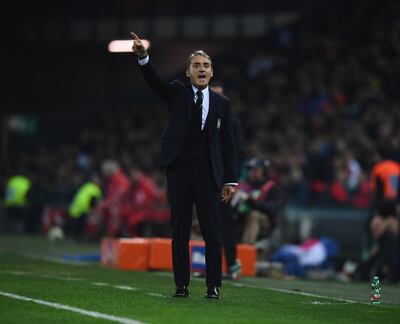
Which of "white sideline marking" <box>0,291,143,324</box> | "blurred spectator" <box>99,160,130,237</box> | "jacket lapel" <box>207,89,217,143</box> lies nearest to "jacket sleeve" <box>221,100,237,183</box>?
"jacket lapel" <box>207,89,217,143</box>

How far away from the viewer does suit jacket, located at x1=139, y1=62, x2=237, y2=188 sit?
1245cm

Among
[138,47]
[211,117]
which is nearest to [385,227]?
[211,117]

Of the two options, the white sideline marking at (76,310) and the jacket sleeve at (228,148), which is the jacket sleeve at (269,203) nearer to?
the jacket sleeve at (228,148)

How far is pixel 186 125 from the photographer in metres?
12.5

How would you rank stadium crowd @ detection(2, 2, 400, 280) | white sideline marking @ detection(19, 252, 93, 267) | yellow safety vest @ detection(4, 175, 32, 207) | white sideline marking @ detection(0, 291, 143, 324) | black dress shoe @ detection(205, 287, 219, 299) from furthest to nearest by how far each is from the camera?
yellow safety vest @ detection(4, 175, 32, 207), stadium crowd @ detection(2, 2, 400, 280), white sideline marking @ detection(19, 252, 93, 267), black dress shoe @ detection(205, 287, 219, 299), white sideline marking @ detection(0, 291, 143, 324)

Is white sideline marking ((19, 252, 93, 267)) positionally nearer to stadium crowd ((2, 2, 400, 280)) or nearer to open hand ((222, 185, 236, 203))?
stadium crowd ((2, 2, 400, 280))

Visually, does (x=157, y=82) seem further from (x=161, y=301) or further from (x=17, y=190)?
(x=17, y=190)

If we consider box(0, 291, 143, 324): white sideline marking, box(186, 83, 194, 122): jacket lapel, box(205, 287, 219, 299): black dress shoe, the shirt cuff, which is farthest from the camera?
box(205, 287, 219, 299): black dress shoe

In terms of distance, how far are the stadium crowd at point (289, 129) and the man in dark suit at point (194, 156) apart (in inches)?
375

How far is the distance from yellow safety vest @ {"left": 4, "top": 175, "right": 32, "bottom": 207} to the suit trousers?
22.3 m

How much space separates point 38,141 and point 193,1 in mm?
6904

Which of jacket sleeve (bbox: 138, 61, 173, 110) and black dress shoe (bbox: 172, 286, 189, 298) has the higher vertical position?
jacket sleeve (bbox: 138, 61, 173, 110)

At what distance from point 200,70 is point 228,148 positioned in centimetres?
77

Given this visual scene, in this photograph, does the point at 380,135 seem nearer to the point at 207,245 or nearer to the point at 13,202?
the point at 13,202
